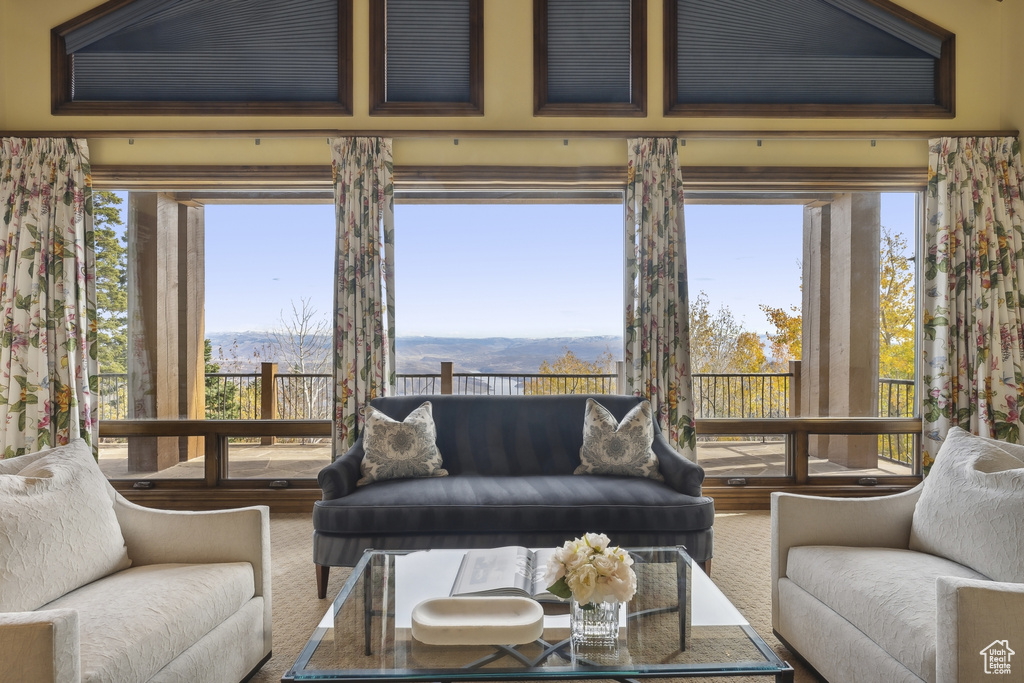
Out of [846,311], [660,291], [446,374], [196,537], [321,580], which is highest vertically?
[660,291]

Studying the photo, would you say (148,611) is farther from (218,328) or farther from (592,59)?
(592,59)

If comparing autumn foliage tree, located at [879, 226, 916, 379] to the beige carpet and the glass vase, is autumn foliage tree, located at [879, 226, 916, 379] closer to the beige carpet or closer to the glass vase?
the beige carpet

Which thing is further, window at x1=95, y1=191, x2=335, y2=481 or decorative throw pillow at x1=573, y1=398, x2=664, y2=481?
window at x1=95, y1=191, x2=335, y2=481

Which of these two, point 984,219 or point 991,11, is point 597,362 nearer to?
point 984,219

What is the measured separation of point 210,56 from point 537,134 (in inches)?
91.7

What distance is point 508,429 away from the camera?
11.6 ft

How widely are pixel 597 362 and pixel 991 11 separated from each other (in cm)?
372

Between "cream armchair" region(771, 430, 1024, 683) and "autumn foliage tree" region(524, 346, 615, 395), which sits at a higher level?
"autumn foliage tree" region(524, 346, 615, 395)

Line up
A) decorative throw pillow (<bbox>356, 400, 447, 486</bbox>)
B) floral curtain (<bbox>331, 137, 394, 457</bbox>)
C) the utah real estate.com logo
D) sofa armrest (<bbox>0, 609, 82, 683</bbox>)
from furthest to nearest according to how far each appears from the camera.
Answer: floral curtain (<bbox>331, 137, 394, 457</bbox>)
decorative throw pillow (<bbox>356, 400, 447, 486</bbox>)
the utah real estate.com logo
sofa armrest (<bbox>0, 609, 82, 683</bbox>)

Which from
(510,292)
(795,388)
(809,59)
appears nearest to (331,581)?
(510,292)

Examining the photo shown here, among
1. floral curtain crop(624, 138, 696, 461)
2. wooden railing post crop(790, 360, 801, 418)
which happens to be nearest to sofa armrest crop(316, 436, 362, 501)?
floral curtain crop(624, 138, 696, 461)

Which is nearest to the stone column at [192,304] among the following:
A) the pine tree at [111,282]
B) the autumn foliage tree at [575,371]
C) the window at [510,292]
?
the pine tree at [111,282]

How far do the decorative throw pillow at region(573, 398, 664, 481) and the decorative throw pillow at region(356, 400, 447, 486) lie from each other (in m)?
0.82

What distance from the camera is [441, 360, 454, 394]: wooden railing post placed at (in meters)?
4.50
